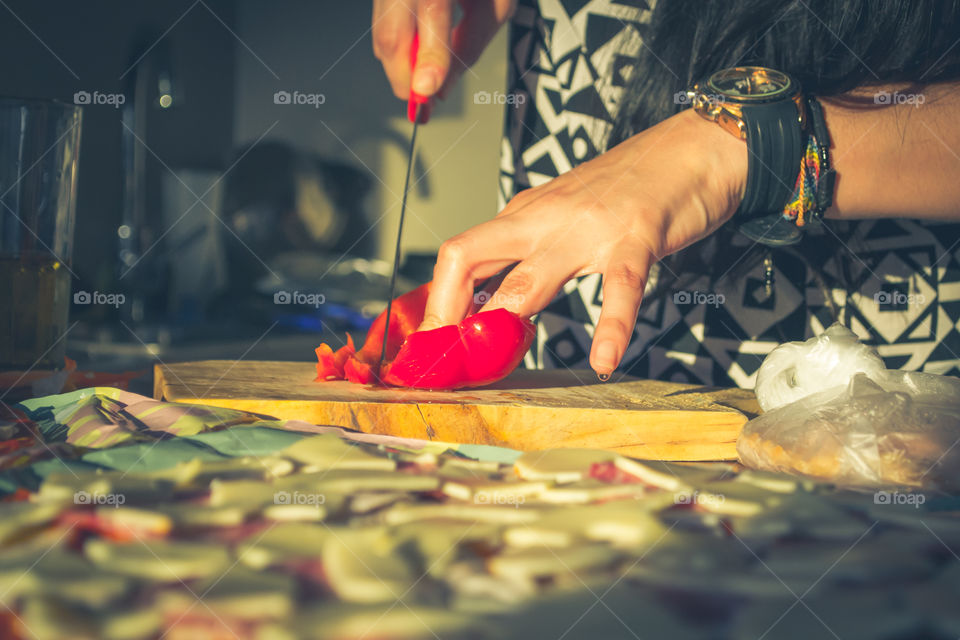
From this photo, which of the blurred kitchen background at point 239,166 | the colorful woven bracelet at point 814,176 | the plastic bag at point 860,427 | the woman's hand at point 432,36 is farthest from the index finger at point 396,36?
the blurred kitchen background at point 239,166

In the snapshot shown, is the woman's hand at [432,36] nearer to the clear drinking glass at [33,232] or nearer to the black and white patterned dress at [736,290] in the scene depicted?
the black and white patterned dress at [736,290]

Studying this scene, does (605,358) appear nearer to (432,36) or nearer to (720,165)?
(720,165)

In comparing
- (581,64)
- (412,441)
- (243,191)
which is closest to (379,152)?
(243,191)

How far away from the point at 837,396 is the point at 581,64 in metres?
0.72

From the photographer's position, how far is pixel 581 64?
116 cm

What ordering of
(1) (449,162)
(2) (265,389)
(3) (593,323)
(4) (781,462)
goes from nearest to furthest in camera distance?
(4) (781,462), (2) (265,389), (3) (593,323), (1) (449,162)

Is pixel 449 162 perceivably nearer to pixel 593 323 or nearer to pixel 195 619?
pixel 593 323

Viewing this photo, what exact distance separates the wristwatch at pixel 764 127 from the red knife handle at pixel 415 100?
11.8 inches

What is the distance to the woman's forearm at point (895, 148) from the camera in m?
0.81

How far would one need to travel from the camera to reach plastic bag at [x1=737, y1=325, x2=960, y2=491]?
509 millimetres

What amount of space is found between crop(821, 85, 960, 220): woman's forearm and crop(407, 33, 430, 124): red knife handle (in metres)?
0.44

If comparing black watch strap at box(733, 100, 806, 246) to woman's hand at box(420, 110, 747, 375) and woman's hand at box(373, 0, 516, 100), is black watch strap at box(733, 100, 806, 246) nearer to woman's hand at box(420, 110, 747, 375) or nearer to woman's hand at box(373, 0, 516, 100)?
woman's hand at box(420, 110, 747, 375)

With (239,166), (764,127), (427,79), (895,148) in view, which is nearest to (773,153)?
(764,127)

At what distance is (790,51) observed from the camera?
915 mm
